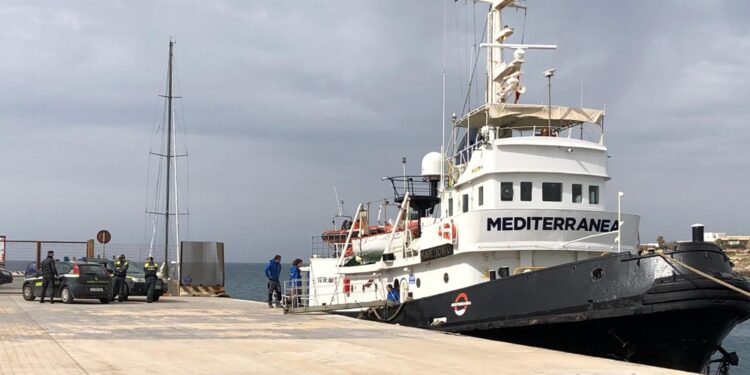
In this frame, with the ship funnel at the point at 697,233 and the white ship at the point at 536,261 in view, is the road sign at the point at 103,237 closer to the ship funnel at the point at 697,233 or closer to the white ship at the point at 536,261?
the white ship at the point at 536,261

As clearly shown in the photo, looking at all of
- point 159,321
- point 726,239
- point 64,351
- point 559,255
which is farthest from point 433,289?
point 726,239

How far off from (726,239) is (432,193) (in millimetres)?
84983

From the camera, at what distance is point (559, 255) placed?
16.3 metres

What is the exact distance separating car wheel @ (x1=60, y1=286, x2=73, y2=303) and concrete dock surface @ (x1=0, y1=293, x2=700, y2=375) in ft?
16.6

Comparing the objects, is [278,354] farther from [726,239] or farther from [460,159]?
[726,239]

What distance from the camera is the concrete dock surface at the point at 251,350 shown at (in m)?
9.97

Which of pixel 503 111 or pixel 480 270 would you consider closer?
pixel 480 270

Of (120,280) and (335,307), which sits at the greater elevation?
(120,280)

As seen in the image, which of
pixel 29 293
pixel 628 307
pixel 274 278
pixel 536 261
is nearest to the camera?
pixel 628 307

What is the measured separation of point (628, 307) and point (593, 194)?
4.38 metres

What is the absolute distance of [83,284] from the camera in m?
22.8

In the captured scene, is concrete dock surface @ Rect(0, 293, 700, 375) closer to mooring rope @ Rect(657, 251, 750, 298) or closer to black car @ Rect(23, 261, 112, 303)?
mooring rope @ Rect(657, 251, 750, 298)

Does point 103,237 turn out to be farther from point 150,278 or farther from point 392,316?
point 392,316

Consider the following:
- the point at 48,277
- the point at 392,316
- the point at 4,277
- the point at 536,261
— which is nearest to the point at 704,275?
the point at 536,261
